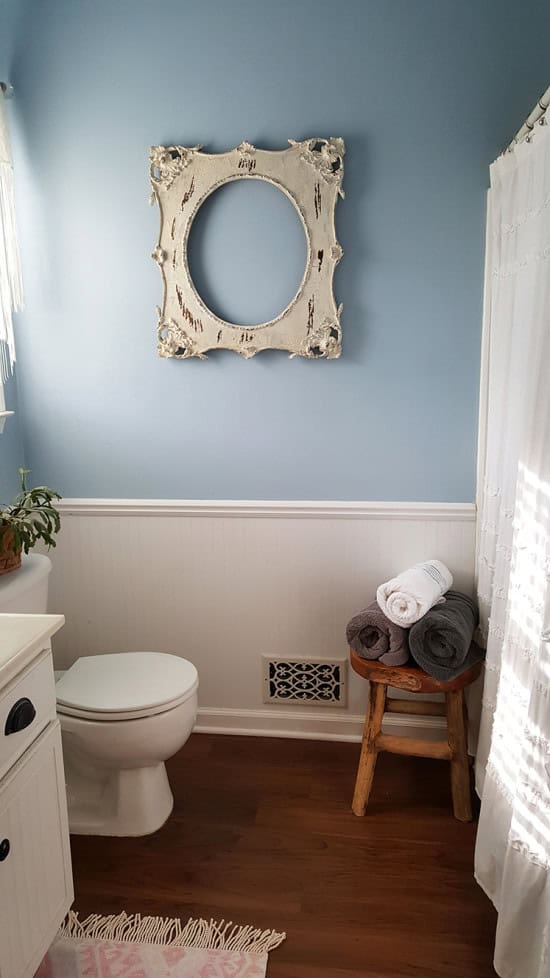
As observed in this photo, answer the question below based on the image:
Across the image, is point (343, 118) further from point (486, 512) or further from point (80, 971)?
point (80, 971)

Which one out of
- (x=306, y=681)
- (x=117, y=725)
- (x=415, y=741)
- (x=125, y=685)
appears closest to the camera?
(x=117, y=725)

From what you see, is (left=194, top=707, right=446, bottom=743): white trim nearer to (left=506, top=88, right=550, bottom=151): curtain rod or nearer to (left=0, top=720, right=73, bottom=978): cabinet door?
(left=0, top=720, right=73, bottom=978): cabinet door

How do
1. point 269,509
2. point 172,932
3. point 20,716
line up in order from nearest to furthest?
point 20,716, point 172,932, point 269,509

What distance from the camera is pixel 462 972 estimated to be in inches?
66.7

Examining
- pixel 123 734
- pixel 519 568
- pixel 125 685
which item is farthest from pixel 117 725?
pixel 519 568

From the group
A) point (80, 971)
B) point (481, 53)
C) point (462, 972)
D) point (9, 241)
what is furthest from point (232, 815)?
point (481, 53)

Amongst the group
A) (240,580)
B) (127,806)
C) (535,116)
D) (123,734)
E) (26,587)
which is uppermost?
(535,116)

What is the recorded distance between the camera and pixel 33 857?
58.9 inches

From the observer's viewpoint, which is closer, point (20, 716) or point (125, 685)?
point (20, 716)

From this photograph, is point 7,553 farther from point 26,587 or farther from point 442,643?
point 442,643

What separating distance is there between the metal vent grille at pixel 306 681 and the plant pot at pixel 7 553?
0.91 metres

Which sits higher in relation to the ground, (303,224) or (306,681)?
(303,224)

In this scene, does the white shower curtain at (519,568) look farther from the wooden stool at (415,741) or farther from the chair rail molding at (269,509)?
the chair rail molding at (269,509)

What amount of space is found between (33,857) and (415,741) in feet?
3.80
